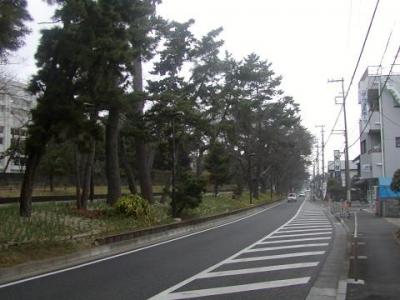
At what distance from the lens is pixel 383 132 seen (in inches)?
2304

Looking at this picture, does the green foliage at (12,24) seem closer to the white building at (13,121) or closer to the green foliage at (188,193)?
the green foliage at (188,193)

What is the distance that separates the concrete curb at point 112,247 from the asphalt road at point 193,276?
0.80 metres

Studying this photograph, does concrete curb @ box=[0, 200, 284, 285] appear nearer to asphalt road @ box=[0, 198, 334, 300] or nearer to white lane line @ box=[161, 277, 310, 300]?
asphalt road @ box=[0, 198, 334, 300]

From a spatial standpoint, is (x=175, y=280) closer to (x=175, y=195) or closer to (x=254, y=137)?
(x=175, y=195)

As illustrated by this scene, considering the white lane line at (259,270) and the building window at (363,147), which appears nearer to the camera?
the white lane line at (259,270)

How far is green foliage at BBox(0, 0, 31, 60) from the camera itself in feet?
46.5

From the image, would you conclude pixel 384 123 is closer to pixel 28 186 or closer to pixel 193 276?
pixel 28 186

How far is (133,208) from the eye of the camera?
2845cm

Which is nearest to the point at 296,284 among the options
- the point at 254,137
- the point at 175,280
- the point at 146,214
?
the point at 175,280

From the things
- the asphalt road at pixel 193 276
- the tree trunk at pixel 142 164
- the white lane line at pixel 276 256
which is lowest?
the asphalt road at pixel 193 276

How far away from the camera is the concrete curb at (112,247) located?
1425 cm

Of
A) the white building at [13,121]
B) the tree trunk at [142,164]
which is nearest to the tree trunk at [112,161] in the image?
the tree trunk at [142,164]

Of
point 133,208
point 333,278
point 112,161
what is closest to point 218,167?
point 112,161

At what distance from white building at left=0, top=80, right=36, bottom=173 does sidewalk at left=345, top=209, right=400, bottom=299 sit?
26017mm
